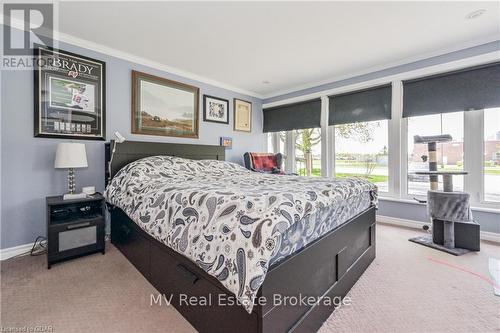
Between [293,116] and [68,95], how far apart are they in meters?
3.55

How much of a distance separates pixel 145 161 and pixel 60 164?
0.76 meters

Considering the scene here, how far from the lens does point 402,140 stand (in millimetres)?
3389

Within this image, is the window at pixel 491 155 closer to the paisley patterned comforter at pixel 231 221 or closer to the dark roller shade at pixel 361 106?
the dark roller shade at pixel 361 106

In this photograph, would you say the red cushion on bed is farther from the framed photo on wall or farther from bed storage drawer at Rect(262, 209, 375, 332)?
bed storage drawer at Rect(262, 209, 375, 332)

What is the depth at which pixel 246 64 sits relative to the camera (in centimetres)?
332

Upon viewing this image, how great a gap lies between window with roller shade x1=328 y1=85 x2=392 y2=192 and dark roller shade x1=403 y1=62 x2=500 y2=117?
31cm

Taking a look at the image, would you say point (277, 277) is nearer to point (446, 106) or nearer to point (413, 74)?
point (446, 106)

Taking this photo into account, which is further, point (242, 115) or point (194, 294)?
point (242, 115)

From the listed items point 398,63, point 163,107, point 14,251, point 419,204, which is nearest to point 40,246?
point 14,251

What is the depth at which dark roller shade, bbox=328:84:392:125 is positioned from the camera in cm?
344

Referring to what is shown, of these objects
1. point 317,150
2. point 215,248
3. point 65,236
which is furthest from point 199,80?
point 215,248

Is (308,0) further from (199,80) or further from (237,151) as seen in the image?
(237,151)

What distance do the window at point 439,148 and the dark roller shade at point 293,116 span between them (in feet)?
4.86

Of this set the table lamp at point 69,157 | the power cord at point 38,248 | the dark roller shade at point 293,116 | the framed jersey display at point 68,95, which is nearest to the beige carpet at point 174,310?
the power cord at point 38,248
